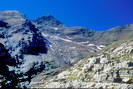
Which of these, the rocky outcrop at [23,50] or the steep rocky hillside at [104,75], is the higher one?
the rocky outcrop at [23,50]

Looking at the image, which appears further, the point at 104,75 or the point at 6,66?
the point at 6,66

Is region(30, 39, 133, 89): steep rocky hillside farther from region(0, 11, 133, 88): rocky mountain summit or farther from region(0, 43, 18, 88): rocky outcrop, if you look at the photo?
region(0, 43, 18, 88): rocky outcrop

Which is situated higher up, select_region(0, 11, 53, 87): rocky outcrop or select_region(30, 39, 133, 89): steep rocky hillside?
select_region(0, 11, 53, 87): rocky outcrop

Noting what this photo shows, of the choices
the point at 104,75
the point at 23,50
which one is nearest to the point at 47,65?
the point at 23,50

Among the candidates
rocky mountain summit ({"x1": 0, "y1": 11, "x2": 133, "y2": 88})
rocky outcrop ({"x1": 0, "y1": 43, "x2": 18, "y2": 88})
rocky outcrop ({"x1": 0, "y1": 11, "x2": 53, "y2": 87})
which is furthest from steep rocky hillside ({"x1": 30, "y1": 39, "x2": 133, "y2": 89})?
rocky outcrop ({"x1": 0, "y1": 11, "x2": 53, "y2": 87})

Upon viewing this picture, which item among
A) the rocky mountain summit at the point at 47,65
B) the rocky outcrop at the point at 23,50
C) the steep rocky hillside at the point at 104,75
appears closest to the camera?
the steep rocky hillside at the point at 104,75

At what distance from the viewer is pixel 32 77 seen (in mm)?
121500

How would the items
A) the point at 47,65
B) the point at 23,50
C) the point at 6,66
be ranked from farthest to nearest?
1. the point at 23,50
2. the point at 47,65
3. the point at 6,66

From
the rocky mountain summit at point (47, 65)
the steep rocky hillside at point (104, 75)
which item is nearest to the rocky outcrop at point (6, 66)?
the rocky mountain summit at point (47, 65)

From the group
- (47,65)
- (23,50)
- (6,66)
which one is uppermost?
(23,50)

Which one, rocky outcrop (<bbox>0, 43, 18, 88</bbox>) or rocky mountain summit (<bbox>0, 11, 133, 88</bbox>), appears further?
rocky outcrop (<bbox>0, 43, 18, 88</bbox>)

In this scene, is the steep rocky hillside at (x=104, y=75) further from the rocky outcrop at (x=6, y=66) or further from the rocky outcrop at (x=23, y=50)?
the rocky outcrop at (x=23, y=50)

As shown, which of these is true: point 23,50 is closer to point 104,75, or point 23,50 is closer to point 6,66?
point 6,66

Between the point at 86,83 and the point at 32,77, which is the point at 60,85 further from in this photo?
the point at 32,77
